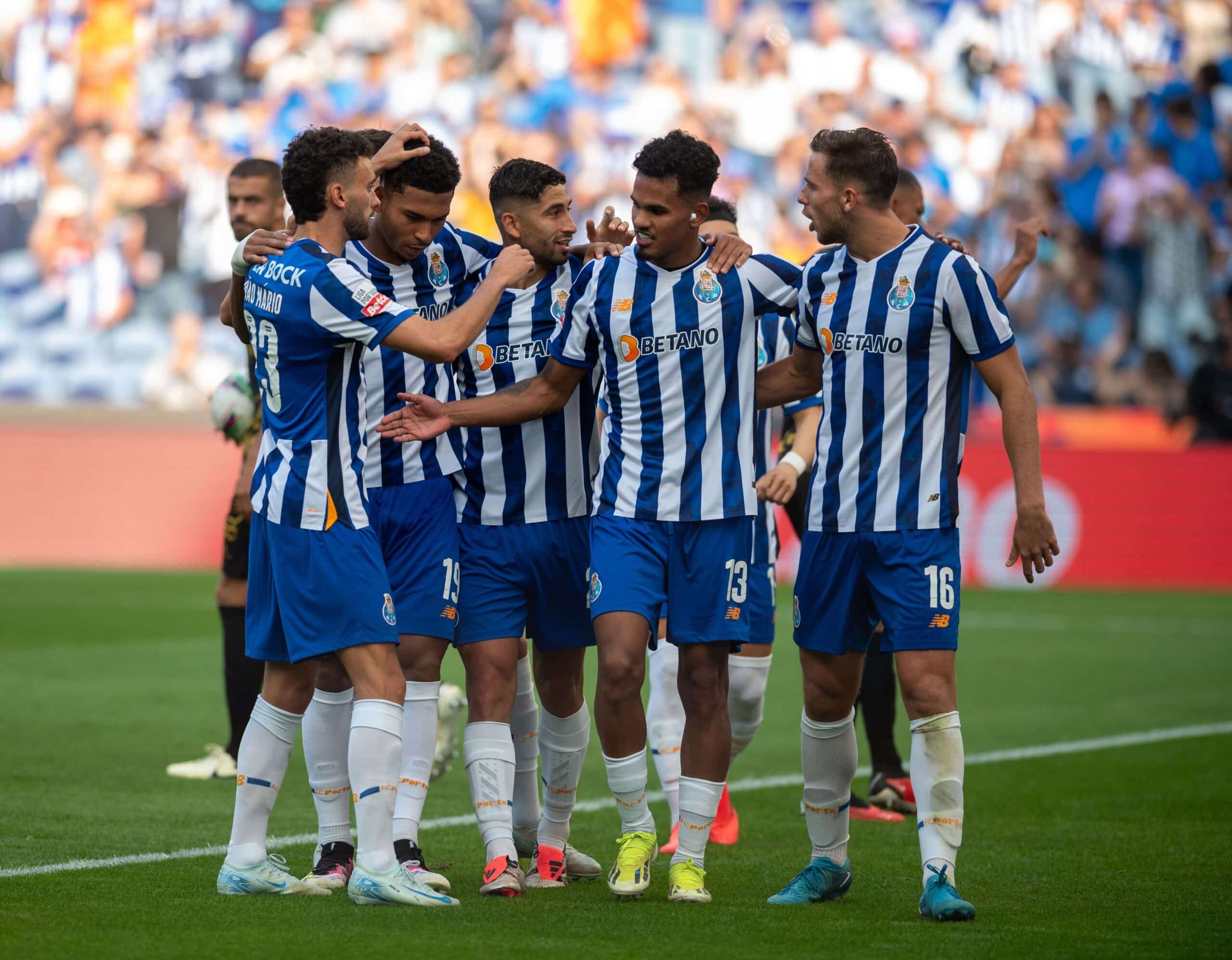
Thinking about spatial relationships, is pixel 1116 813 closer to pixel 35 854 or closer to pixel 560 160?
pixel 35 854

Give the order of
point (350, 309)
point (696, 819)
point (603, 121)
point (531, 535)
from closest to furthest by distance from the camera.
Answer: point (350, 309), point (696, 819), point (531, 535), point (603, 121)

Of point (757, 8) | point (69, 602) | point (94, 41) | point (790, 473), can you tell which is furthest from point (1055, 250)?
Result: point (790, 473)

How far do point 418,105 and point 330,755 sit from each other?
1678 centimetres

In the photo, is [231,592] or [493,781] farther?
[231,592]

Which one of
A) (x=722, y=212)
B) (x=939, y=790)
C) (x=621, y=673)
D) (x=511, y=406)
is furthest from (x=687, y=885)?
(x=722, y=212)

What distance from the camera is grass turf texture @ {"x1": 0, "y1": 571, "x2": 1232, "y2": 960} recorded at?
4438 mm

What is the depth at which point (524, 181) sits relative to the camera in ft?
17.9

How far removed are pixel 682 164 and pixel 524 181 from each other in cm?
57

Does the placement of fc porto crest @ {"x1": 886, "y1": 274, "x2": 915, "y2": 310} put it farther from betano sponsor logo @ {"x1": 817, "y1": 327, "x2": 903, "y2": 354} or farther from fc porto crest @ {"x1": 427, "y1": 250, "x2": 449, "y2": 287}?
fc porto crest @ {"x1": 427, "y1": 250, "x2": 449, "y2": 287}

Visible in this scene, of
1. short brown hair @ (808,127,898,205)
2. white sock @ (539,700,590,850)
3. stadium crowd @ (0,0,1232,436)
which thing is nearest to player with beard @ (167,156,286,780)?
white sock @ (539,700,590,850)

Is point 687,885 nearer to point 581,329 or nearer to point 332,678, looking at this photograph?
point 332,678

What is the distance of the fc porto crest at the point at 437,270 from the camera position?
18.2 ft

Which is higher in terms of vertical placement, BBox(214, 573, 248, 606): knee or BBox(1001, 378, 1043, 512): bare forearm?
BBox(1001, 378, 1043, 512): bare forearm

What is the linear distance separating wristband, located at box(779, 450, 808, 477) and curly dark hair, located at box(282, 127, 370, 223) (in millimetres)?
1634
